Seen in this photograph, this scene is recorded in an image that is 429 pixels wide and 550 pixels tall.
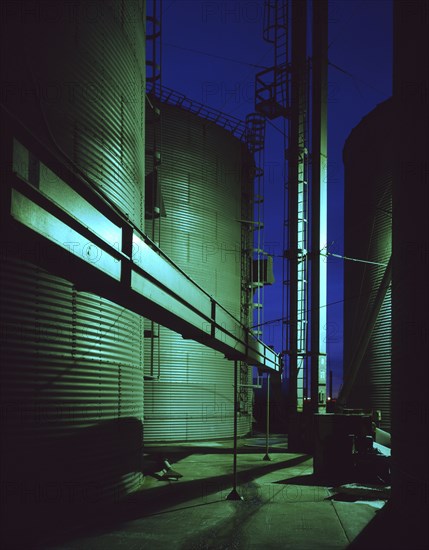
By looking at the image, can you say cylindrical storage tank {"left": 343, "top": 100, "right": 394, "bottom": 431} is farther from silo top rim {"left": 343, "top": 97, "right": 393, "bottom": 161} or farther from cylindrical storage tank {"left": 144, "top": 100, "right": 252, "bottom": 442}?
cylindrical storage tank {"left": 144, "top": 100, "right": 252, "bottom": 442}

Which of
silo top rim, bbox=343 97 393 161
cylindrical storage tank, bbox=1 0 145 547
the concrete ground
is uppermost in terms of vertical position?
silo top rim, bbox=343 97 393 161

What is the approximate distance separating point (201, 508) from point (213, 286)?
14.0m

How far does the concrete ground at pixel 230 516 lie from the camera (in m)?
7.78

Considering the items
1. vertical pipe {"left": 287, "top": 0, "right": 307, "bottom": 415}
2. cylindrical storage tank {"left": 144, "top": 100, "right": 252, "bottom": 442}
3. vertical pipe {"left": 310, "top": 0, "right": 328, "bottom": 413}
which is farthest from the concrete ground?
cylindrical storage tank {"left": 144, "top": 100, "right": 252, "bottom": 442}

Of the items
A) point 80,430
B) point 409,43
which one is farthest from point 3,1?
point 80,430

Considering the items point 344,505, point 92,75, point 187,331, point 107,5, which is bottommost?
point 344,505

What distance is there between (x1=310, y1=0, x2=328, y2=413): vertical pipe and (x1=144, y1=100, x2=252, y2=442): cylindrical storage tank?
524cm

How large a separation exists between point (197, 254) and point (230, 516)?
47.7 ft

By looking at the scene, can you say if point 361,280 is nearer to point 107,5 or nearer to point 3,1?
point 107,5

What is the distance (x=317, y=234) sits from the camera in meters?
19.3

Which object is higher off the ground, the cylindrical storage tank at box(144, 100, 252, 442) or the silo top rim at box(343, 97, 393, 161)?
the silo top rim at box(343, 97, 393, 161)

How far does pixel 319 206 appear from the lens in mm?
19516

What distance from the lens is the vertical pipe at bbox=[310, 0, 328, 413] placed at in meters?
18.8

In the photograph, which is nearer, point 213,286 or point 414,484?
point 414,484
